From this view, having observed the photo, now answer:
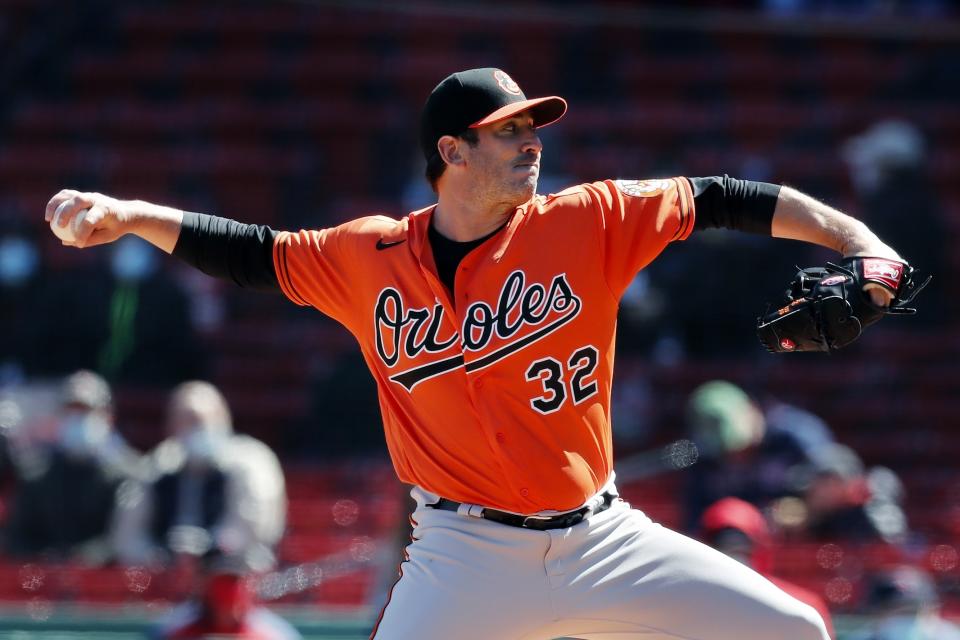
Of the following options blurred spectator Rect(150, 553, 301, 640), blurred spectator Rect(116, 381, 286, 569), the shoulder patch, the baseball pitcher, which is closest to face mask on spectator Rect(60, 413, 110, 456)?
blurred spectator Rect(116, 381, 286, 569)

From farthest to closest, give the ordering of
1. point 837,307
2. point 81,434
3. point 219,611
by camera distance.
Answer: point 81,434 → point 219,611 → point 837,307

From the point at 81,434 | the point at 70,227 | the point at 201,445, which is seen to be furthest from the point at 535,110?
the point at 81,434

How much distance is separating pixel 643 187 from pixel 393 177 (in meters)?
6.11

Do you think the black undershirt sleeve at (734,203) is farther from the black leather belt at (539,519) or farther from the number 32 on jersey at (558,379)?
the black leather belt at (539,519)

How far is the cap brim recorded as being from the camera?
2928mm

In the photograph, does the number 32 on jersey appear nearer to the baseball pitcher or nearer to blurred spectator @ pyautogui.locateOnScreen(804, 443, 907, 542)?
the baseball pitcher

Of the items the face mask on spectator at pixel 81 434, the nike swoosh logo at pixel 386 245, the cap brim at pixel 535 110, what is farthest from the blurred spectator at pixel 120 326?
the cap brim at pixel 535 110

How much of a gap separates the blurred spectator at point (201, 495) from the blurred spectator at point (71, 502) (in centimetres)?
16

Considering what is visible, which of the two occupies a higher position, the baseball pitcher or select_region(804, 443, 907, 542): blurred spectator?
the baseball pitcher

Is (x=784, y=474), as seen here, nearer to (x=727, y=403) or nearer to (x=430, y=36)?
(x=727, y=403)

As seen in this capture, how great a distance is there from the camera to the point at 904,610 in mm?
4934

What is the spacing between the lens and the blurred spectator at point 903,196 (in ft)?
27.1

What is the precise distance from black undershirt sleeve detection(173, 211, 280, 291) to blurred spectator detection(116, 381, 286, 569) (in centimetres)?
288

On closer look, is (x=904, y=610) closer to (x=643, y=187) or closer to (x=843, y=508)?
(x=843, y=508)
